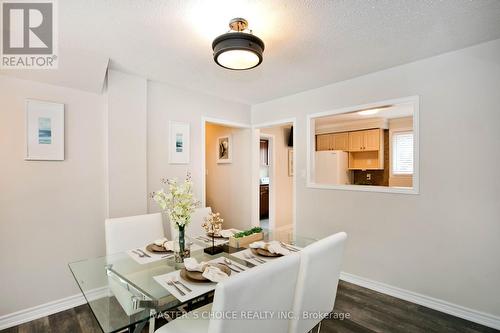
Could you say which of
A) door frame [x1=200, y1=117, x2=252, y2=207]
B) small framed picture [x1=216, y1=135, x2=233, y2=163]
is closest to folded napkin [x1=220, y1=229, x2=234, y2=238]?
door frame [x1=200, y1=117, x2=252, y2=207]

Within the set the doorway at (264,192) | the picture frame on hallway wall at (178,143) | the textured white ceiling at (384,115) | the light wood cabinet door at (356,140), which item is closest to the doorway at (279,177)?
the doorway at (264,192)

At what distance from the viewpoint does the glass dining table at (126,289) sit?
123 centimetres

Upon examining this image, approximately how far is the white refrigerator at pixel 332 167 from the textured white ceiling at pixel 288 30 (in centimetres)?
253

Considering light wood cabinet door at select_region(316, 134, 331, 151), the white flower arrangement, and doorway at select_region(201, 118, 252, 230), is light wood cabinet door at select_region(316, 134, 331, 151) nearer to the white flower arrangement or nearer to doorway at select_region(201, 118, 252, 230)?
doorway at select_region(201, 118, 252, 230)

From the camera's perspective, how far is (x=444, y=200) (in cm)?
233

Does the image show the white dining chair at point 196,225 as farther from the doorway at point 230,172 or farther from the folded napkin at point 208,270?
the doorway at point 230,172

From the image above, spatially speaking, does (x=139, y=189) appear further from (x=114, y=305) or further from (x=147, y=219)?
(x=114, y=305)

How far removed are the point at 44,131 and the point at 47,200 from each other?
0.65m

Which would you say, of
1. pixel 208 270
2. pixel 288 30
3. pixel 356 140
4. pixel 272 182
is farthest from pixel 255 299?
pixel 356 140

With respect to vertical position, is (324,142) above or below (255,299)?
above

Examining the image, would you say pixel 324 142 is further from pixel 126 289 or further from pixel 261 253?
pixel 126 289

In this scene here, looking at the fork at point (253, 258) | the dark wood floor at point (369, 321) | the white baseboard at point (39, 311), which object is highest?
the fork at point (253, 258)

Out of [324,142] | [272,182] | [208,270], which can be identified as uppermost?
[324,142]

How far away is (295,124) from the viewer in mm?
3561
